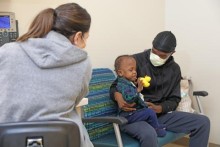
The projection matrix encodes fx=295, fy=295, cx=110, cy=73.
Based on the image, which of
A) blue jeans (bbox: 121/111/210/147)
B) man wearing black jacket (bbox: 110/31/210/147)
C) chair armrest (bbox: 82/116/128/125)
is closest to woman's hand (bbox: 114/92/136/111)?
man wearing black jacket (bbox: 110/31/210/147)

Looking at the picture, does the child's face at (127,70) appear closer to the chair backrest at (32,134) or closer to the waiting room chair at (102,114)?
the waiting room chair at (102,114)

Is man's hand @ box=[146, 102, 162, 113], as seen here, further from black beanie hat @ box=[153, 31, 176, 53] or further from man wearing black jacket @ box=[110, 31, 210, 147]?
black beanie hat @ box=[153, 31, 176, 53]

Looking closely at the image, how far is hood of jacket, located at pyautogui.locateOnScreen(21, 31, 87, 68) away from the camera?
3.59 feet

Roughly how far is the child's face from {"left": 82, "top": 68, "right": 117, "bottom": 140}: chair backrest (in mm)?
Result: 158

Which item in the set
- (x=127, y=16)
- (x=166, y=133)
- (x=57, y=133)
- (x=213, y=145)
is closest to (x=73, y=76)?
(x=57, y=133)

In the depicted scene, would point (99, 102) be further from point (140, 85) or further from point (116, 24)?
point (116, 24)

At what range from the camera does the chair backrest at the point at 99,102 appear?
213cm

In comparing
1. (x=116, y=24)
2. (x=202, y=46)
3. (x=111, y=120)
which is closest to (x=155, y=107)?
(x=111, y=120)

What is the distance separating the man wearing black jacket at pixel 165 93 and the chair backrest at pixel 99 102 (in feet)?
0.26

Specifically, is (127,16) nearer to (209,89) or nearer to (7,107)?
(209,89)

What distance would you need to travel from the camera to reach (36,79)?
3.58 ft

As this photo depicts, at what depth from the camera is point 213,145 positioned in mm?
3014

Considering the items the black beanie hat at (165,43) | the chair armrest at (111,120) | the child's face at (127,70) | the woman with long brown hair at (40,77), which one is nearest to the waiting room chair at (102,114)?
the chair armrest at (111,120)

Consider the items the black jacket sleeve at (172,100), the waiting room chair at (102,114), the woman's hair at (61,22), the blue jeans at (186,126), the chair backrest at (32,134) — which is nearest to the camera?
the chair backrest at (32,134)
